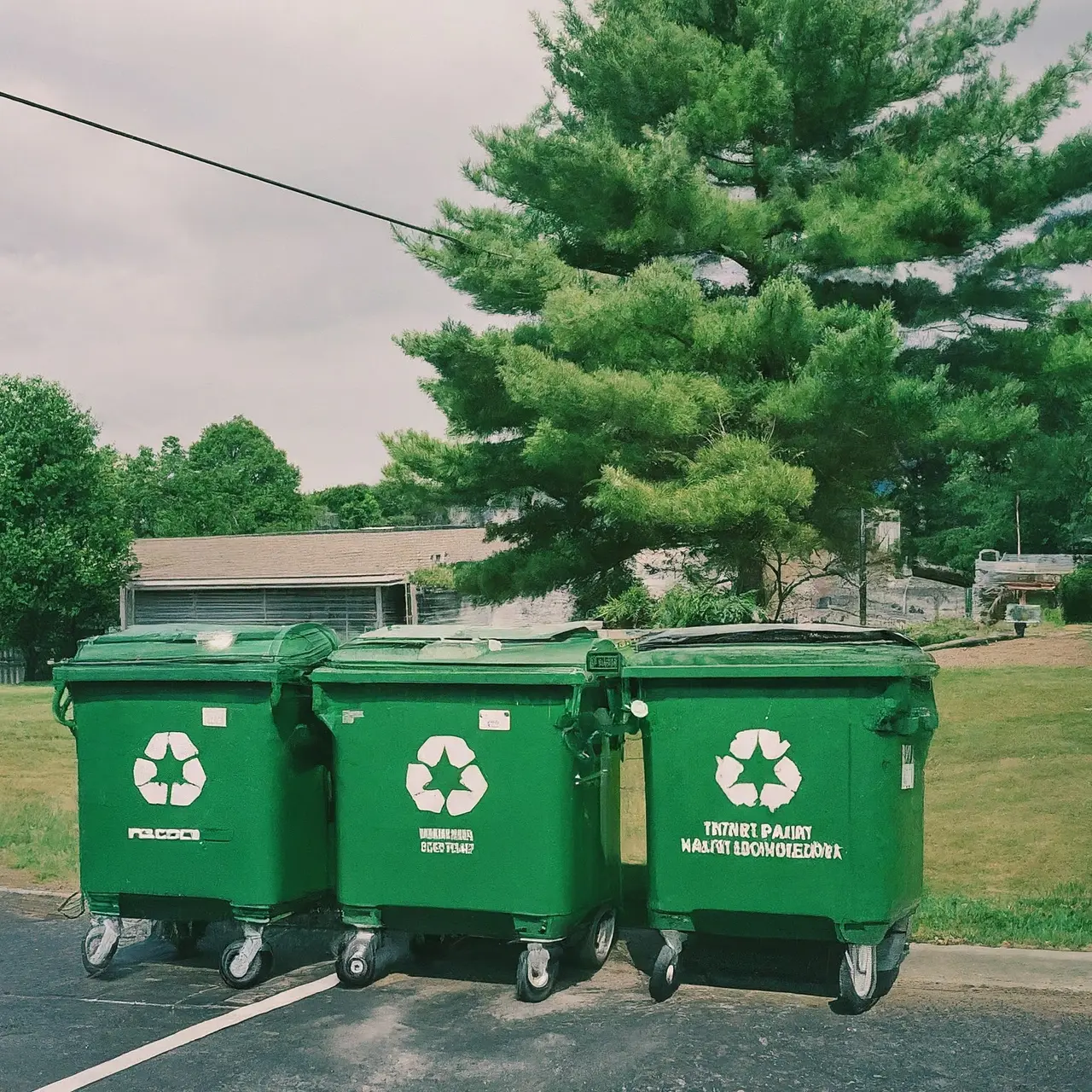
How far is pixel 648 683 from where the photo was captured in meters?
5.25

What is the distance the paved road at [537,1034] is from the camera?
4.34 meters

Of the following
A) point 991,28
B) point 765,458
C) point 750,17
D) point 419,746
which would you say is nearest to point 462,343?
point 765,458

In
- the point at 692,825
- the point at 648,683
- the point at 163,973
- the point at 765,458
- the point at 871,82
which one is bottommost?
the point at 163,973

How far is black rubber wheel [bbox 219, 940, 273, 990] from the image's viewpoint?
5406 mm

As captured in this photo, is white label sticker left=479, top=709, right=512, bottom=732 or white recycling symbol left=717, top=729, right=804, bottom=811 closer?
white recycling symbol left=717, top=729, right=804, bottom=811

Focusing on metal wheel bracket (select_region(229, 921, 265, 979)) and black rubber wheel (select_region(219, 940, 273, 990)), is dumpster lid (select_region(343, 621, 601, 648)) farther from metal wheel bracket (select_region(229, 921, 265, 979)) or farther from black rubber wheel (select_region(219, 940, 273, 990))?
black rubber wheel (select_region(219, 940, 273, 990))

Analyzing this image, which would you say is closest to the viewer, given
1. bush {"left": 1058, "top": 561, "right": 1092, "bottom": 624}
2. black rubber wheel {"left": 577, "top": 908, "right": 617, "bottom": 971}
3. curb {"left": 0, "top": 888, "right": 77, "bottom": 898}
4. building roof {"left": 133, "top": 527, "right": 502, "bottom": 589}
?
black rubber wheel {"left": 577, "top": 908, "right": 617, "bottom": 971}

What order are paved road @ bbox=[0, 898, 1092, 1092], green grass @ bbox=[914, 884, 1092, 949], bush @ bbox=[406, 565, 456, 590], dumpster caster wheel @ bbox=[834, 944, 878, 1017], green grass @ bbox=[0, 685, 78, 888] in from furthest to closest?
bush @ bbox=[406, 565, 456, 590] → green grass @ bbox=[0, 685, 78, 888] → green grass @ bbox=[914, 884, 1092, 949] → dumpster caster wheel @ bbox=[834, 944, 878, 1017] → paved road @ bbox=[0, 898, 1092, 1092]

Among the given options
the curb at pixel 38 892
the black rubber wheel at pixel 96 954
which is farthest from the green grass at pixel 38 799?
the black rubber wheel at pixel 96 954

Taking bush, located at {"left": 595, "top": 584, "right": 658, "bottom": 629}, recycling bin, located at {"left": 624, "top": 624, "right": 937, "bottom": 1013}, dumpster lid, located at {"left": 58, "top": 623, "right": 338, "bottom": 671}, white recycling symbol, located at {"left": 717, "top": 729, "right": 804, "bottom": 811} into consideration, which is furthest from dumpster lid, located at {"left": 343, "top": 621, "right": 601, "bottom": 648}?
bush, located at {"left": 595, "top": 584, "right": 658, "bottom": 629}

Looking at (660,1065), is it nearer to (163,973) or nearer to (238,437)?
(163,973)

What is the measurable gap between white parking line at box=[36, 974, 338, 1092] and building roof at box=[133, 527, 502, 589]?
21.7m

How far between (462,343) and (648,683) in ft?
39.3

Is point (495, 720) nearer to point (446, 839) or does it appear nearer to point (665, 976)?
point (446, 839)
